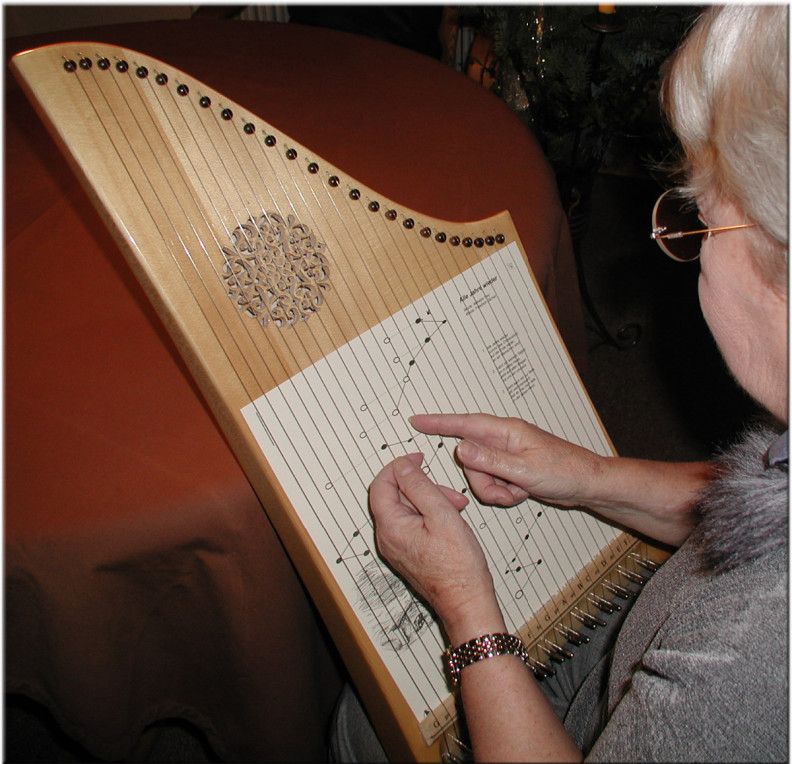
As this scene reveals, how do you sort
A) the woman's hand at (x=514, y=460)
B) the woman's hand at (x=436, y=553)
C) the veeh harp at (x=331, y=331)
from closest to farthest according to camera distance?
the veeh harp at (x=331, y=331) → the woman's hand at (x=436, y=553) → the woman's hand at (x=514, y=460)

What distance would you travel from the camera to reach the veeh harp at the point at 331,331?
0.71 meters

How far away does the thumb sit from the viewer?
0.92m

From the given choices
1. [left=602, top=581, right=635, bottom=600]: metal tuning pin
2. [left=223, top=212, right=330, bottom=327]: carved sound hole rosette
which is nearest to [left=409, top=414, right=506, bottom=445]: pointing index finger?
[left=223, top=212, right=330, bottom=327]: carved sound hole rosette

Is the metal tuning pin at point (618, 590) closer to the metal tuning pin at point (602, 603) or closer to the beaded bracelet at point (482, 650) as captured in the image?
the metal tuning pin at point (602, 603)

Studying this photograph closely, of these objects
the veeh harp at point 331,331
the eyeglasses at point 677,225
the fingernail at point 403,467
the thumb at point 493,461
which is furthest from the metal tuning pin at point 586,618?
the eyeglasses at point 677,225

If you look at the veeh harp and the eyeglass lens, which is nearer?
the veeh harp

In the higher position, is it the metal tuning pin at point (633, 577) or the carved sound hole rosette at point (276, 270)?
the carved sound hole rosette at point (276, 270)

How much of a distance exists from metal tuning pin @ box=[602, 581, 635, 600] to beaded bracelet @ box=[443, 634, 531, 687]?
1.03ft

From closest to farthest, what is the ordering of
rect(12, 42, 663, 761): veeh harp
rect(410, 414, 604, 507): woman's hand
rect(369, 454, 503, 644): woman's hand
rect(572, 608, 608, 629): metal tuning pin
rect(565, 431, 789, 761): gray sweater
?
rect(565, 431, 789, 761): gray sweater, rect(12, 42, 663, 761): veeh harp, rect(369, 454, 503, 644): woman's hand, rect(410, 414, 604, 507): woman's hand, rect(572, 608, 608, 629): metal tuning pin

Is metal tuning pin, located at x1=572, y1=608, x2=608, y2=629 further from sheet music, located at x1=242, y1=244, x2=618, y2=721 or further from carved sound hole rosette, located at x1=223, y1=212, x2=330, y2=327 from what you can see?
carved sound hole rosette, located at x1=223, y1=212, x2=330, y2=327

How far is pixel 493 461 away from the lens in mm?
929

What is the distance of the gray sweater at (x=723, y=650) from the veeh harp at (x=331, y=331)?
0.22m

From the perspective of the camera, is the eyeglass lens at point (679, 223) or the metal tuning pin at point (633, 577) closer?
the eyeglass lens at point (679, 223)

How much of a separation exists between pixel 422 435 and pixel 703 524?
34 centimetres
